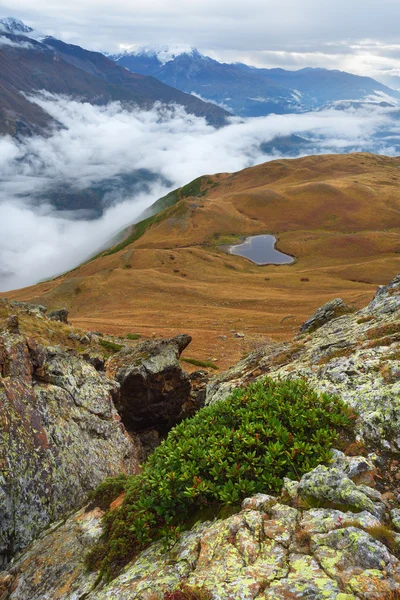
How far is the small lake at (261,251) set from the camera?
10844cm

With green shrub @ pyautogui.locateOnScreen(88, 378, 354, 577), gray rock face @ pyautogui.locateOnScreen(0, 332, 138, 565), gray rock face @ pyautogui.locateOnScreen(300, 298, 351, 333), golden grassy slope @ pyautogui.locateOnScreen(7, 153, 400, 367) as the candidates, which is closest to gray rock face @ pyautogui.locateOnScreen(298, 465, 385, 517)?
green shrub @ pyautogui.locateOnScreen(88, 378, 354, 577)

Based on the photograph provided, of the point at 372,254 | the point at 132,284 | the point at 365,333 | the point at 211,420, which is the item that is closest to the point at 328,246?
the point at 372,254

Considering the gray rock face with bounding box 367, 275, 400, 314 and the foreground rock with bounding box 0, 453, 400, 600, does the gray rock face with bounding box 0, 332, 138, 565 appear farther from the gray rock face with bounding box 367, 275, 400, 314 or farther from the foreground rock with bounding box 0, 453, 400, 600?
the gray rock face with bounding box 367, 275, 400, 314

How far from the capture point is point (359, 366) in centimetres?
1124

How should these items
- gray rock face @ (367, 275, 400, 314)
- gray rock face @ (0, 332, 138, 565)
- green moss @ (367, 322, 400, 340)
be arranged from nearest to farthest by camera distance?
1. gray rock face @ (0, 332, 138, 565)
2. green moss @ (367, 322, 400, 340)
3. gray rock face @ (367, 275, 400, 314)

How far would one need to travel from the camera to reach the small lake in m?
108

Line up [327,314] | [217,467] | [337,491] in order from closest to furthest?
[337,491], [217,467], [327,314]

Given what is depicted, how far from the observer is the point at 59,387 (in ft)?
45.1

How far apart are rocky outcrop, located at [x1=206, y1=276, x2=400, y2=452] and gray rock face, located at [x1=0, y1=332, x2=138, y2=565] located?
537 cm

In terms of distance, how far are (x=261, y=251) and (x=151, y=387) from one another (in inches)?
4054

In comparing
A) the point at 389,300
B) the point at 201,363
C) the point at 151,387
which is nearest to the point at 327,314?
the point at 389,300

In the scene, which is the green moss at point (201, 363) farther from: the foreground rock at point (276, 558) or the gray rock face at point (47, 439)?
the foreground rock at point (276, 558)

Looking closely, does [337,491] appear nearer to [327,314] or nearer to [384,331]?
[384,331]

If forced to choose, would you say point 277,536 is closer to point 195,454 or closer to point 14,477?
point 195,454
